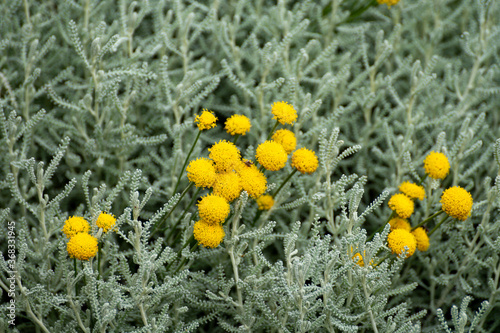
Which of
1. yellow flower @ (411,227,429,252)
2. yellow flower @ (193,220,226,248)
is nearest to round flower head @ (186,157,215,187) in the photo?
yellow flower @ (193,220,226,248)

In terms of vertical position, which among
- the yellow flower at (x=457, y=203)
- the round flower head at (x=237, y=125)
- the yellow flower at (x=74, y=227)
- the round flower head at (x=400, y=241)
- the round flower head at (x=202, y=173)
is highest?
the round flower head at (x=237, y=125)

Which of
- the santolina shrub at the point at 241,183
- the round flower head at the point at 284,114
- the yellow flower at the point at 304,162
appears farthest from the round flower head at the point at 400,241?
the round flower head at the point at 284,114

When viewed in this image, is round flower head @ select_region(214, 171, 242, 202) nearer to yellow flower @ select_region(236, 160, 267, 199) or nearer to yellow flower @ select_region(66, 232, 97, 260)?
yellow flower @ select_region(236, 160, 267, 199)

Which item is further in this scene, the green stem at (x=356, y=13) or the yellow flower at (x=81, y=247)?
the green stem at (x=356, y=13)

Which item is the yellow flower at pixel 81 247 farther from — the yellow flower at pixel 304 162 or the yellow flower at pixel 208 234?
the yellow flower at pixel 304 162

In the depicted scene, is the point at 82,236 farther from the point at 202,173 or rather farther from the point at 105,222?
the point at 202,173
